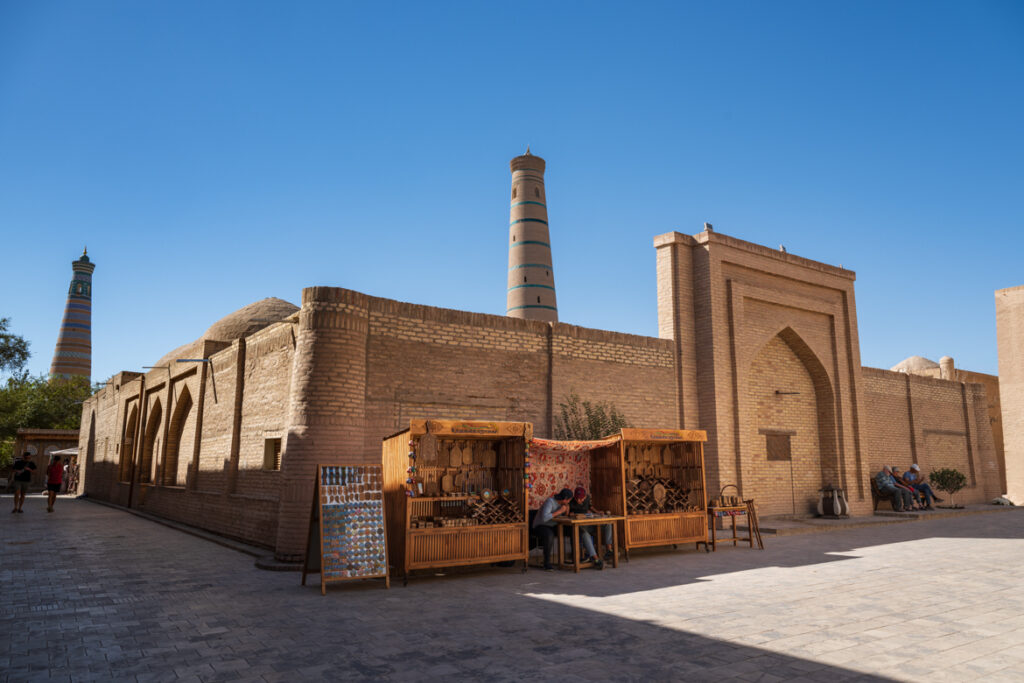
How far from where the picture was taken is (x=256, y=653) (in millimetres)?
4691

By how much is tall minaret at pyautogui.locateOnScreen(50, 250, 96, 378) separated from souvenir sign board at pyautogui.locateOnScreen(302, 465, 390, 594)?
159 feet

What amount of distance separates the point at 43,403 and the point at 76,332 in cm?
1075

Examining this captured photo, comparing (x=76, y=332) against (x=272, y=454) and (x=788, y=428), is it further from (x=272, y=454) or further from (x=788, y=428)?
(x=788, y=428)

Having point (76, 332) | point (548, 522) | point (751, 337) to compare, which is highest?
point (76, 332)

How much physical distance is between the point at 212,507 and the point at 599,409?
7.43m

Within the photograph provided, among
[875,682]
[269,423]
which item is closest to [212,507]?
[269,423]

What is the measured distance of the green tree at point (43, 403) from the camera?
3356 centimetres

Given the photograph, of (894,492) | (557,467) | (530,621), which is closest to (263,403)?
(557,467)

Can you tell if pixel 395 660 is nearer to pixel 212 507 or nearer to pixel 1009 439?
pixel 212 507

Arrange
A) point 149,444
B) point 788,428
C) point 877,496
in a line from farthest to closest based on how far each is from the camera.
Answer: point 149,444, point 877,496, point 788,428

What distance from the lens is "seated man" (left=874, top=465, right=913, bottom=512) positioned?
17.0 m

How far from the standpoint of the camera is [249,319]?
17.8 metres

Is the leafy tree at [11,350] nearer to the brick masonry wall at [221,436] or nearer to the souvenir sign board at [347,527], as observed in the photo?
the brick masonry wall at [221,436]

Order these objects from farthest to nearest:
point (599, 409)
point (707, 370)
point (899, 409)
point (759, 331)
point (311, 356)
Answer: point (899, 409)
point (759, 331)
point (707, 370)
point (599, 409)
point (311, 356)
